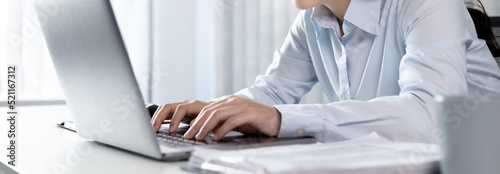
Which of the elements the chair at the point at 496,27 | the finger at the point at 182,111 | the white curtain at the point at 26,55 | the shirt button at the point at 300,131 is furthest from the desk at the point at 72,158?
the white curtain at the point at 26,55

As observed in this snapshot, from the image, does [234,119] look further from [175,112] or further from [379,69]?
[379,69]

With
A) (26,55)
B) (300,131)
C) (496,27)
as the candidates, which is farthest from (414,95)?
(26,55)

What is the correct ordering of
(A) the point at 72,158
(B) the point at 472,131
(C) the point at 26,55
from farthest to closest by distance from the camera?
(C) the point at 26,55 → (A) the point at 72,158 → (B) the point at 472,131

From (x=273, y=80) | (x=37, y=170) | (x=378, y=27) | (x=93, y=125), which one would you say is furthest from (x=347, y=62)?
(x=37, y=170)

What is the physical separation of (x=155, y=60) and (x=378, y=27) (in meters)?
1.82

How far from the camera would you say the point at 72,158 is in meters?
0.56

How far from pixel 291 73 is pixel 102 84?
0.81 meters

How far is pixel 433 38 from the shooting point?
2.81 feet

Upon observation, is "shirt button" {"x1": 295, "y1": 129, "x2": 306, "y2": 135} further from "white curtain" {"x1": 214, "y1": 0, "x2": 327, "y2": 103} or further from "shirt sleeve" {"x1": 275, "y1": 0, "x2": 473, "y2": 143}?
"white curtain" {"x1": 214, "y1": 0, "x2": 327, "y2": 103}

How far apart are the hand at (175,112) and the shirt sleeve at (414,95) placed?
0.16m

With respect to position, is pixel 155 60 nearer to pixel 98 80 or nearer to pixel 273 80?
pixel 273 80

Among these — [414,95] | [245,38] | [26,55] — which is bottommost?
[26,55]

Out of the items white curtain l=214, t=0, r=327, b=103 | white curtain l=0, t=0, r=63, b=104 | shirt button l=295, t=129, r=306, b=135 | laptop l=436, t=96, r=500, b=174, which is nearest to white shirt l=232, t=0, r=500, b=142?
shirt button l=295, t=129, r=306, b=135

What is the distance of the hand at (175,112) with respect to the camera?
2.40 ft
